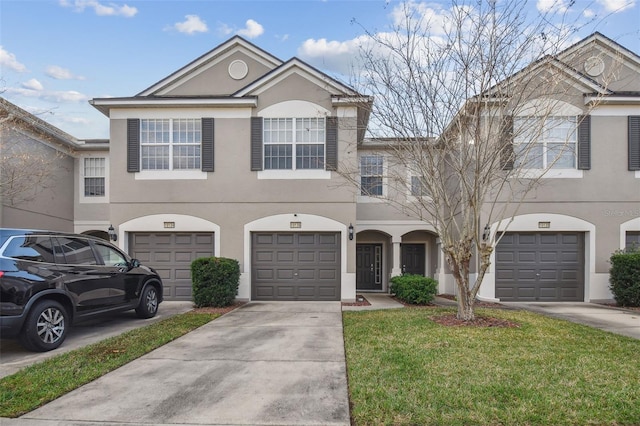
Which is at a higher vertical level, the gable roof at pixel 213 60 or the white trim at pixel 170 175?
the gable roof at pixel 213 60

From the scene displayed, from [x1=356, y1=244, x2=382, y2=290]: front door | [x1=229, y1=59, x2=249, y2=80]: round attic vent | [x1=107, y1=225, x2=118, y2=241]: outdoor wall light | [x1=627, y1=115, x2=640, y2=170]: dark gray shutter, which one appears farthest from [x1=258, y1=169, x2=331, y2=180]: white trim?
[x1=627, y1=115, x2=640, y2=170]: dark gray shutter

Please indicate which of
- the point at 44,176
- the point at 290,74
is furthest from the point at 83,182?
the point at 290,74

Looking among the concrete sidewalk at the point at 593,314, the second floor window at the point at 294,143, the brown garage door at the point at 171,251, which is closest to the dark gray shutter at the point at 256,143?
the second floor window at the point at 294,143

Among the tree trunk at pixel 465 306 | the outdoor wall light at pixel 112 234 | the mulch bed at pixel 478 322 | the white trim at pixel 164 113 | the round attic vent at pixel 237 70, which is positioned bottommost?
the mulch bed at pixel 478 322

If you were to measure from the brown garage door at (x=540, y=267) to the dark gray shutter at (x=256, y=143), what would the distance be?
804 centimetres

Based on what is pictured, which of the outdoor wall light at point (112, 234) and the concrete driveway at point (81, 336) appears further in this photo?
the outdoor wall light at point (112, 234)

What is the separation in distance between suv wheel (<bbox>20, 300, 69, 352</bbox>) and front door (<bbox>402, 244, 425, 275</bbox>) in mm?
13549

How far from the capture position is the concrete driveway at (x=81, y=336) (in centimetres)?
579

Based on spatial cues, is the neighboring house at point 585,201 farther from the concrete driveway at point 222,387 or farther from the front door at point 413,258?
the concrete driveway at point 222,387

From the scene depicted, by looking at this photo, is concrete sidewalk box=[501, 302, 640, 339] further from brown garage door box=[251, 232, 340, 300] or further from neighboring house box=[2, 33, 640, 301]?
brown garage door box=[251, 232, 340, 300]

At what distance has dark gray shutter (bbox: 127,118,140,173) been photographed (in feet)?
41.3

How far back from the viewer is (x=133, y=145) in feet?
41.3

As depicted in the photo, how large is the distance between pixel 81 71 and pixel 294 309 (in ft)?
31.1

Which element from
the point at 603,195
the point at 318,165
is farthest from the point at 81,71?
the point at 603,195
